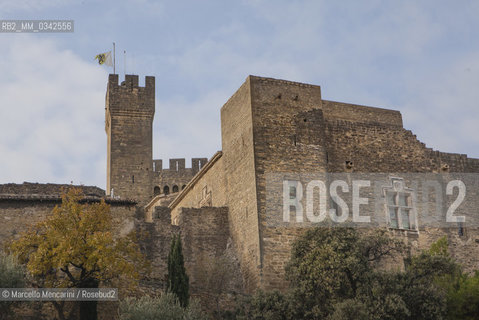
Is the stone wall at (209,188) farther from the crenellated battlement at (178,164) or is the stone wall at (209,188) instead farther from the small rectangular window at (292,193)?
the crenellated battlement at (178,164)

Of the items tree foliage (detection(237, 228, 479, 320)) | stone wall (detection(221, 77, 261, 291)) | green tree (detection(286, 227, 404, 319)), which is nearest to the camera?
tree foliage (detection(237, 228, 479, 320))

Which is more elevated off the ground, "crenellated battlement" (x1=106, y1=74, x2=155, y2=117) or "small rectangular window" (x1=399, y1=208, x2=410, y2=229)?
"crenellated battlement" (x1=106, y1=74, x2=155, y2=117)

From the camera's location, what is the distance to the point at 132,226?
82.5ft

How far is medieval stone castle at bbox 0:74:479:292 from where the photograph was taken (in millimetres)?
24000

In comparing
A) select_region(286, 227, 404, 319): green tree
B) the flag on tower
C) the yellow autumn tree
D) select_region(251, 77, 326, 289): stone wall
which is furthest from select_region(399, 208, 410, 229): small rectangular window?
the flag on tower

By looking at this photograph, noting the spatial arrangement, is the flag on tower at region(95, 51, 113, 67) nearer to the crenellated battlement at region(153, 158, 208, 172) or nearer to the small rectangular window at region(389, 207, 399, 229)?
the crenellated battlement at region(153, 158, 208, 172)

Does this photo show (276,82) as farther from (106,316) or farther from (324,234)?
(106,316)

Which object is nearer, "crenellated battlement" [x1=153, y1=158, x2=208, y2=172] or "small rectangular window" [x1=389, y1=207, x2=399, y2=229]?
"small rectangular window" [x1=389, y1=207, x2=399, y2=229]

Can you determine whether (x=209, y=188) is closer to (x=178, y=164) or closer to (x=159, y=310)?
(x=159, y=310)

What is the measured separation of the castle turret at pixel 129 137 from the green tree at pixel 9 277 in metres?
21.0

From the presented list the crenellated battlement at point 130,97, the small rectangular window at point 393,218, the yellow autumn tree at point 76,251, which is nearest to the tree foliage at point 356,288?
the yellow autumn tree at point 76,251

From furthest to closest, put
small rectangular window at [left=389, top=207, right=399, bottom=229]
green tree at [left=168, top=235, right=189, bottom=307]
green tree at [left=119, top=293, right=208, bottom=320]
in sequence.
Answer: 1. small rectangular window at [left=389, top=207, right=399, bottom=229]
2. green tree at [left=168, top=235, right=189, bottom=307]
3. green tree at [left=119, top=293, right=208, bottom=320]

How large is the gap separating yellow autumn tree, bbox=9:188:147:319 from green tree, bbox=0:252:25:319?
0.51 m

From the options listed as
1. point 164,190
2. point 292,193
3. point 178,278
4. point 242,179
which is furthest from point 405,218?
point 164,190
